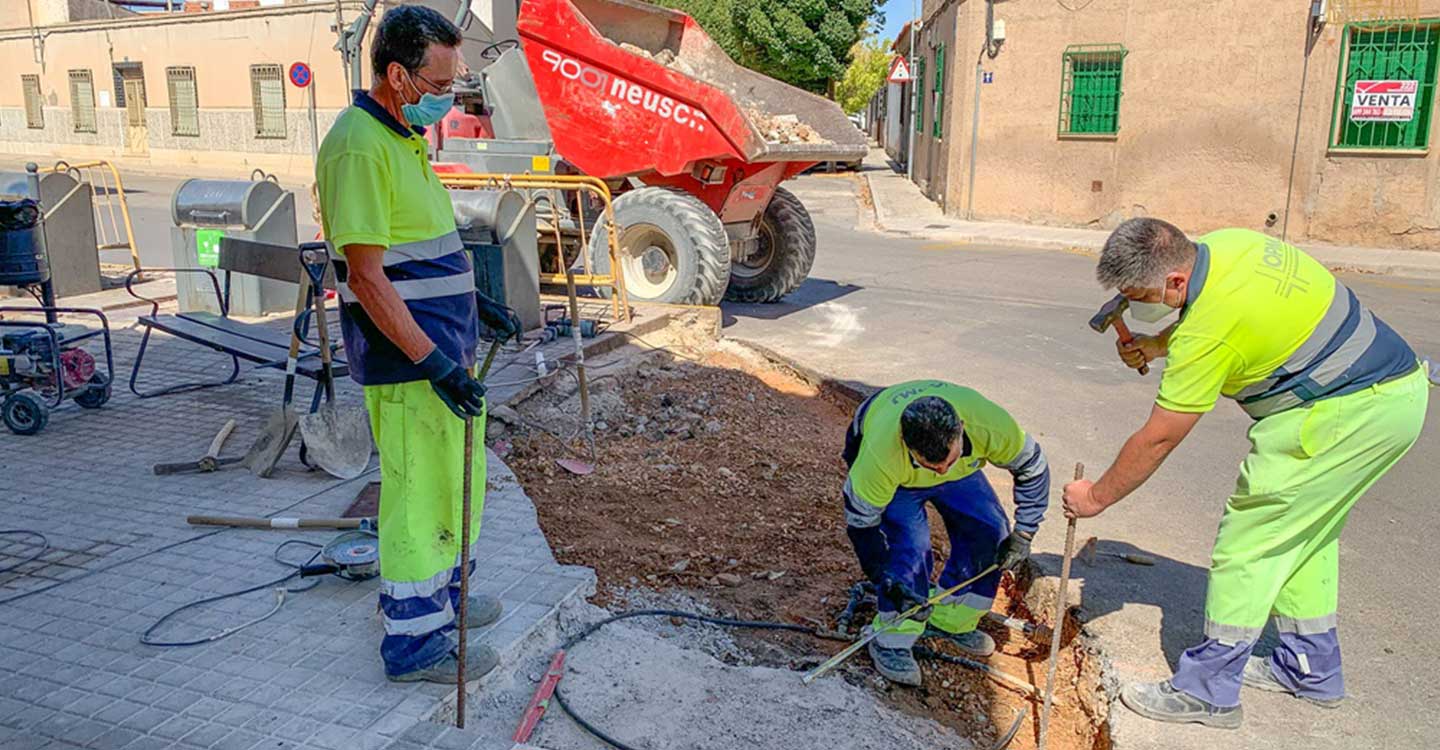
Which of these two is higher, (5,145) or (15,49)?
(15,49)

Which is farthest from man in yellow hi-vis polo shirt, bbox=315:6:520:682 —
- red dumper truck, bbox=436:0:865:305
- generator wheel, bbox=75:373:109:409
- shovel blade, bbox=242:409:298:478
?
red dumper truck, bbox=436:0:865:305

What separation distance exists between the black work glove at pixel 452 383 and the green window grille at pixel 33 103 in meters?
33.3

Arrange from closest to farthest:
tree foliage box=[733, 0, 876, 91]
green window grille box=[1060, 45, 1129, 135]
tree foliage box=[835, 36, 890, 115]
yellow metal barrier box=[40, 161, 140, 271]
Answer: yellow metal barrier box=[40, 161, 140, 271] → green window grille box=[1060, 45, 1129, 135] → tree foliage box=[733, 0, 876, 91] → tree foliage box=[835, 36, 890, 115]

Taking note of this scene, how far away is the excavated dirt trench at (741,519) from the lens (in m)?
3.76

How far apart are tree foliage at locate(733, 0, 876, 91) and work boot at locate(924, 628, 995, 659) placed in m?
24.9

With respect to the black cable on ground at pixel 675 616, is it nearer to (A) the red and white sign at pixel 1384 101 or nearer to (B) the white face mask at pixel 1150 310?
(B) the white face mask at pixel 1150 310

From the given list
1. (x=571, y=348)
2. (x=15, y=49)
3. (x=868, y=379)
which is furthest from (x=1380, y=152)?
(x=15, y=49)

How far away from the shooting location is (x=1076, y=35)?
1619 centimetres

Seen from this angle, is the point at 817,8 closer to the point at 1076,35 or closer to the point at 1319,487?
the point at 1076,35

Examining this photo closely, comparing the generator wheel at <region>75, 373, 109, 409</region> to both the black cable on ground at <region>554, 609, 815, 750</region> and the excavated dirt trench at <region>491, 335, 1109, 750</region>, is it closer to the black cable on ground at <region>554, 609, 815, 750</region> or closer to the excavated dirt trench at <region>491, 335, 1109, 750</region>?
the excavated dirt trench at <region>491, 335, 1109, 750</region>

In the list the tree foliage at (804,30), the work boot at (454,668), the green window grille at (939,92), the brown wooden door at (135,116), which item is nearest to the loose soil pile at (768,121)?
the work boot at (454,668)

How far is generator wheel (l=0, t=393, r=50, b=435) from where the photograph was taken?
5.27 m

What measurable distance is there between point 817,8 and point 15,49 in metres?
22.5

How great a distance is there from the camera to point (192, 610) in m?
3.44
